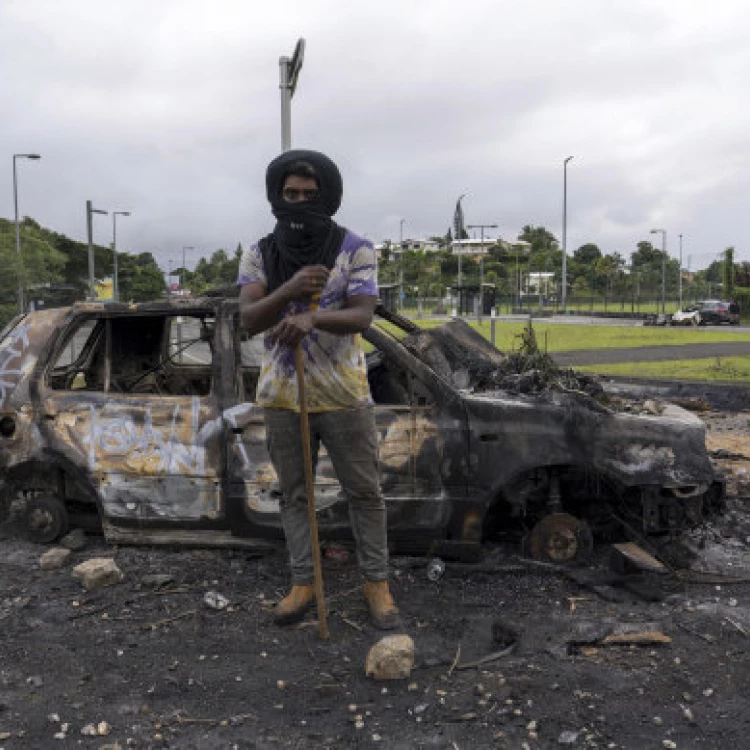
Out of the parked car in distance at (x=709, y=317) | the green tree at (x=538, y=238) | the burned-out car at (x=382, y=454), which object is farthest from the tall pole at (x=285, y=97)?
the green tree at (x=538, y=238)

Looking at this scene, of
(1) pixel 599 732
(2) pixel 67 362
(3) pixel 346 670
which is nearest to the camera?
(1) pixel 599 732

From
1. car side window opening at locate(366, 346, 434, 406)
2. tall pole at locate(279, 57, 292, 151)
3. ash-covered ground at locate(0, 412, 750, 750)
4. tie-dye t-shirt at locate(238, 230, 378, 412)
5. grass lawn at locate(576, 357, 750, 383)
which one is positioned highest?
tall pole at locate(279, 57, 292, 151)

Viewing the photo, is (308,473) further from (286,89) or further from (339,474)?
(286,89)

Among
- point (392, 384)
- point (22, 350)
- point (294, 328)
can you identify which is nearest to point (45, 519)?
point (22, 350)

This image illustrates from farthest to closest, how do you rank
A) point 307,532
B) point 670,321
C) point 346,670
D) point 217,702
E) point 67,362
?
point 670,321 < point 67,362 < point 307,532 < point 346,670 < point 217,702

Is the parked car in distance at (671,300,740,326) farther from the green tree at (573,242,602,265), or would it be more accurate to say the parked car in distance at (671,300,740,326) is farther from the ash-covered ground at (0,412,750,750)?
the green tree at (573,242,602,265)

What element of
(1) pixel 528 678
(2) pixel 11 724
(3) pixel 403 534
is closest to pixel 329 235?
(3) pixel 403 534

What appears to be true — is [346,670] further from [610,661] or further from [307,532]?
[610,661]

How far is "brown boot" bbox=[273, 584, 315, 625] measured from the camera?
3.42 meters

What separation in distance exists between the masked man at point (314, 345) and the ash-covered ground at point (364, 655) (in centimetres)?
36

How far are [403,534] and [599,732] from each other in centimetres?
158

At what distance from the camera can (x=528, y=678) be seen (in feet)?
9.78

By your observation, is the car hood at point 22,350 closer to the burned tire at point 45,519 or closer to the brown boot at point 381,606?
the burned tire at point 45,519

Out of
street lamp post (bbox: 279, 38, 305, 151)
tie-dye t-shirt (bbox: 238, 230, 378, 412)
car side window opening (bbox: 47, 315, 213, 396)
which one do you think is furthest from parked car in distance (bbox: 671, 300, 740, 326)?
tie-dye t-shirt (bbox: 238, 230, 378, 412)
